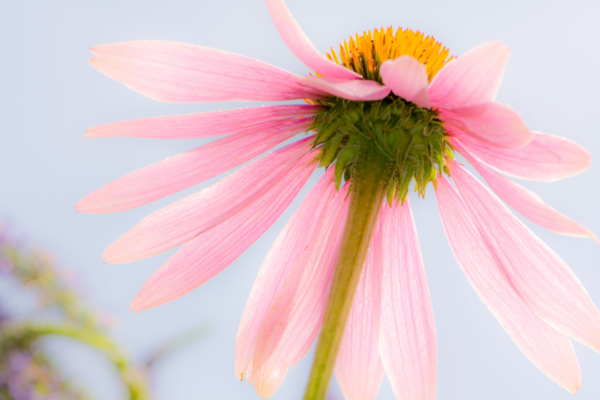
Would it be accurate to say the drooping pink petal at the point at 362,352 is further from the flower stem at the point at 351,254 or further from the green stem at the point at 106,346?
the green stem at the point at 106,346

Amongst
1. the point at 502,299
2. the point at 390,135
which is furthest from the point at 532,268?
the point at 390,135

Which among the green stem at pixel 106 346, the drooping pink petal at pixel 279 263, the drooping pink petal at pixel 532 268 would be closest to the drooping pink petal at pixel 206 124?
the drooping pink petal at pixel 279 263

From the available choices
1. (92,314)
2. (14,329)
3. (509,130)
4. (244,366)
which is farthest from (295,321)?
(92,314)

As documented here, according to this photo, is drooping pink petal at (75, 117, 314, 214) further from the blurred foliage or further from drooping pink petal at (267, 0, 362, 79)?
the blurred foliage

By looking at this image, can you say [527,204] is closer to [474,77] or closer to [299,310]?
[474,77]

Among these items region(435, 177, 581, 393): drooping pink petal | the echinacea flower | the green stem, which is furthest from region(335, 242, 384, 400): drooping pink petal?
the green stem
